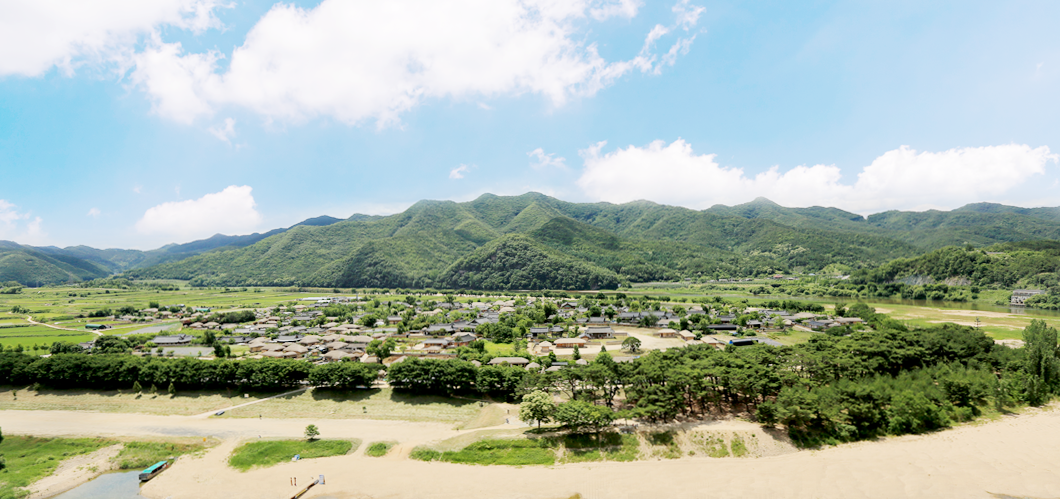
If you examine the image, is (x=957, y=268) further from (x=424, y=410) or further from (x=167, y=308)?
(x=167, y=308)

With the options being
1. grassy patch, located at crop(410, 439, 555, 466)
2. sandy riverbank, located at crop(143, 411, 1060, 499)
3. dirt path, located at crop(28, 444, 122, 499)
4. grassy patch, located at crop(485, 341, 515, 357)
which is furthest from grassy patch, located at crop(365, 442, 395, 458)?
grassy patch, located at crop(485, 341, 515, 357)

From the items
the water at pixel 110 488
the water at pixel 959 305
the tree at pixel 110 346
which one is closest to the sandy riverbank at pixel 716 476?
the water at pixel 110 488

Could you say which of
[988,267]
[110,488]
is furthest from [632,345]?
[988,267]

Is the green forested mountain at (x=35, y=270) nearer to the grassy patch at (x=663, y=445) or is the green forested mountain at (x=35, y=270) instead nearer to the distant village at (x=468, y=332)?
the distant village at (x=468, y=332)

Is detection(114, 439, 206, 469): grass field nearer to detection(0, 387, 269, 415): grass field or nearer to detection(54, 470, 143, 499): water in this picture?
detection(54, 470, 143, 499): water

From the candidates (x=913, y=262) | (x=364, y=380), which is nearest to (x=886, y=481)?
(x=364, y=380)

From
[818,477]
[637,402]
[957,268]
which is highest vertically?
[957,268]

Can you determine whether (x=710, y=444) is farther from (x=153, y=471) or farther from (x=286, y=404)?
(x=153, y=471)
